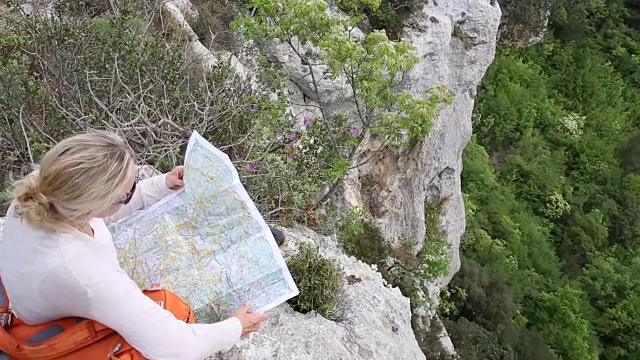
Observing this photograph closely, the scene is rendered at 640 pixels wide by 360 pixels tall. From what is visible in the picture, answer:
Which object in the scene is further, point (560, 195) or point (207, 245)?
point (560, 195)

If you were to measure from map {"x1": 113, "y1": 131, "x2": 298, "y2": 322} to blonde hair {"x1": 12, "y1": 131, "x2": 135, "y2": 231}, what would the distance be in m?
0.86

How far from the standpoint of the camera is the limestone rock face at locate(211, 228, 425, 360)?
3.34 m

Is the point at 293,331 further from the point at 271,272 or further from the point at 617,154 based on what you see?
the point at 617,154

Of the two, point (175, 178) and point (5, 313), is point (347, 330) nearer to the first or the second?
point (175, 178)

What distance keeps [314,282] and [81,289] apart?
1986 millimetres

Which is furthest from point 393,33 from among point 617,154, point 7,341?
point 617,154

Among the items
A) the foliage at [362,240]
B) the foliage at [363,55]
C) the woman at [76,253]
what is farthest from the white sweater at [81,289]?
the foliage at [362,240]

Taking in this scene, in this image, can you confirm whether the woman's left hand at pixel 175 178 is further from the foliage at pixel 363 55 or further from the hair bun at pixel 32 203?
the foliage at pixel 363 55

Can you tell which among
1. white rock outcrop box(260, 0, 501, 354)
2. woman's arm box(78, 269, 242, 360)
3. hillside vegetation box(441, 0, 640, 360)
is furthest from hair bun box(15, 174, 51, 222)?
hillside vegetation box(441, 0, 640, 360)

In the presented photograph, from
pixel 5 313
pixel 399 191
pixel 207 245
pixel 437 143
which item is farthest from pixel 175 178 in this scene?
pixel 437 143

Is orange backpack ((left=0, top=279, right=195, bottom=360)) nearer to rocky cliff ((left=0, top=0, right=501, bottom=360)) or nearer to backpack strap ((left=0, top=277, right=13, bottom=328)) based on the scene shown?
backpack strap ((left=0, top=277, right=13, bottom=328))

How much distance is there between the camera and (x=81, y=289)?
1.83 meters

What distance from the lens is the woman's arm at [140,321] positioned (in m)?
1.87

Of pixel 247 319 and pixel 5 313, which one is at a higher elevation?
pixel 5 313
